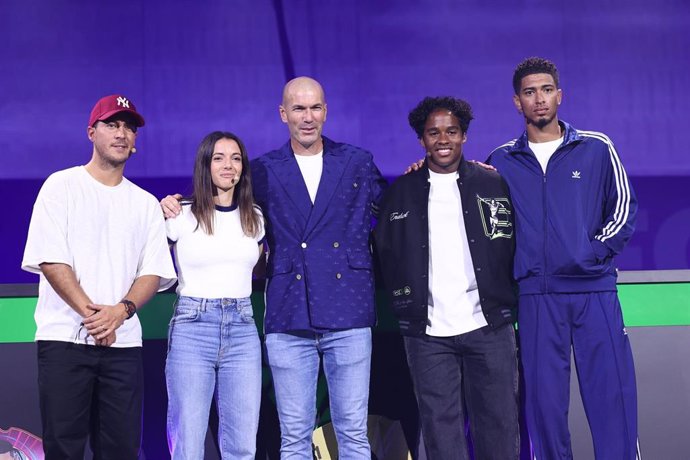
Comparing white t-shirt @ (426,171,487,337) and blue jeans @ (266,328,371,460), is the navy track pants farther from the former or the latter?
blue jeans @ (266,328,371,460)

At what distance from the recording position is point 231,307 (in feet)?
9.59

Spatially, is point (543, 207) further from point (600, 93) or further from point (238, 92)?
point (238, 92)

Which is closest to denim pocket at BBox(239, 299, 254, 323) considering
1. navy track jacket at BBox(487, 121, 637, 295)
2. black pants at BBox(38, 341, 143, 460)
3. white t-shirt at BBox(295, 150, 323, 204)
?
black pants at BBox(38, 341, 143, 460)

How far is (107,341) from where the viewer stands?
2740 mm

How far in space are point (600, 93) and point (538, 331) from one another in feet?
6.28

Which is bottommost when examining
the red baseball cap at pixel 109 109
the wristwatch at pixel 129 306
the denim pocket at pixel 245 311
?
the denim pocket at pixel 245 311

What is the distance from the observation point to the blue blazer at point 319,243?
9.82ft

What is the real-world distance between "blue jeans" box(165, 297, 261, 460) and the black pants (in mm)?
141

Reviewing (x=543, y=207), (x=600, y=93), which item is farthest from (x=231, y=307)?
(x=600, y=93)

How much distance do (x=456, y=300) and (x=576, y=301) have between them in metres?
0.45

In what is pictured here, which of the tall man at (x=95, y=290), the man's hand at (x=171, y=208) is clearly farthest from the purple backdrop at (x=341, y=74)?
the tall man at (x=95, y=290)

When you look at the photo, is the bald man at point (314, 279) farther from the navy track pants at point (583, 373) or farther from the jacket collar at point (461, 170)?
the navy track pants at point (583, 373)

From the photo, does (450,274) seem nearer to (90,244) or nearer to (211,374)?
(211,374)

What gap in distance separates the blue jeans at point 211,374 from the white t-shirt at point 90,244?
0.58 feet
